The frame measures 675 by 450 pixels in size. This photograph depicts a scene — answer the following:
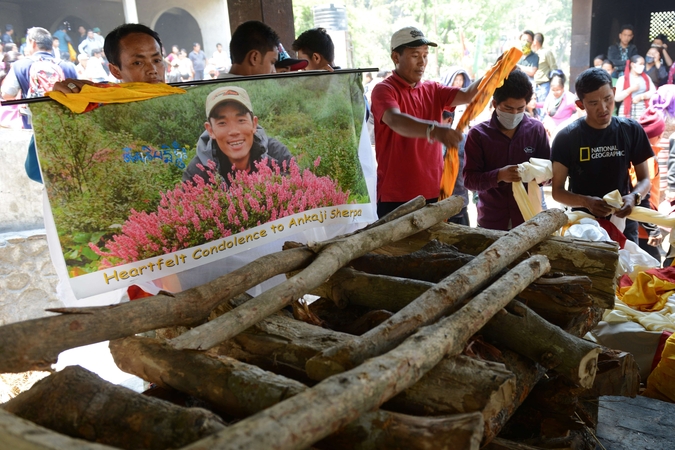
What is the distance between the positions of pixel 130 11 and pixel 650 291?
8.18 metres

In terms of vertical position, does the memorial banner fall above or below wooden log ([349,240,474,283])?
above

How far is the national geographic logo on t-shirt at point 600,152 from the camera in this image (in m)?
3.91

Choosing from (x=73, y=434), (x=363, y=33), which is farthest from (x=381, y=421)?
(x=363, y=33)

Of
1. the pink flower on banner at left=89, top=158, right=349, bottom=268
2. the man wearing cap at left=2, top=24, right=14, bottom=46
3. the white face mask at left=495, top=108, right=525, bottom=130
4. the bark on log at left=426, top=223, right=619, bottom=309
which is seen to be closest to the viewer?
the bark on log at left=426, top=223, right=619, bottom=309

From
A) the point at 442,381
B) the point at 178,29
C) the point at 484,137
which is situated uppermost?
the point at 178,29

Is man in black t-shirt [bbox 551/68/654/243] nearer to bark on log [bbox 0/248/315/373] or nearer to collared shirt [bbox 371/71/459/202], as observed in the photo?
collared shirt [bbox 371/71/459/202]

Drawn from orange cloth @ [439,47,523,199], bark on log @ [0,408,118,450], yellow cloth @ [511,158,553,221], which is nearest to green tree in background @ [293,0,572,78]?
orange cloth @ [439,47,523,199]

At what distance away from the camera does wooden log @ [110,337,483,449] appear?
150cm

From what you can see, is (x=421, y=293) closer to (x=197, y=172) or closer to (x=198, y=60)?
(x=197, y=172)

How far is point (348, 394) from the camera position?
1.43 m

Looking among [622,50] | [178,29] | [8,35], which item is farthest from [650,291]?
[622,50]

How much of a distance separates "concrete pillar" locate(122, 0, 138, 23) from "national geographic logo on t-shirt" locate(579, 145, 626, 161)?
23.2 ft

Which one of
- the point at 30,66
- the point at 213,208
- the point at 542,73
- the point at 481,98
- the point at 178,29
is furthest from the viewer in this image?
the point at 542,73

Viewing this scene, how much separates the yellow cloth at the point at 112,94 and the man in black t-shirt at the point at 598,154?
101 inches
